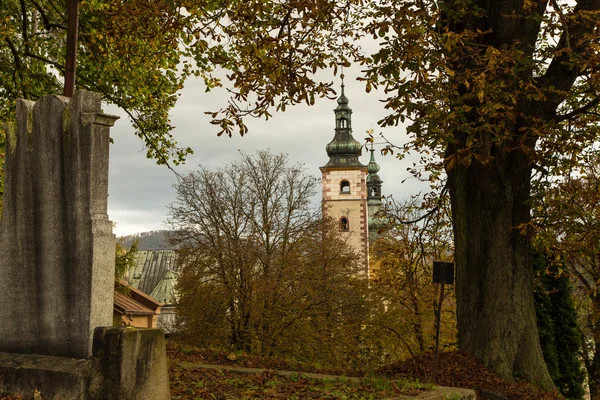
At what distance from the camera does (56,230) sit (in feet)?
21.1

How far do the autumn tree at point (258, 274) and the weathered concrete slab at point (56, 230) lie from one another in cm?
2043

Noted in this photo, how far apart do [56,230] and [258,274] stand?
2236 centimetres

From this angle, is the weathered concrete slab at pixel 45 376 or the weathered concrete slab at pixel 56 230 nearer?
the weathered concrete slab at pixel 45 376

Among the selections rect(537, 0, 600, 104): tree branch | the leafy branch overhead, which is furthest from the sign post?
rect(537, 0, 600, 104): tree branch

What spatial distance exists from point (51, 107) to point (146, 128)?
30.3ft

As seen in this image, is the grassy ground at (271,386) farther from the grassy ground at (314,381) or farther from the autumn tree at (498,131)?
the autumn tree at (498,131)

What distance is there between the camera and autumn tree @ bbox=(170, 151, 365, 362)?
90.9 feet

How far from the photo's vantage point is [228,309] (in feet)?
95.7

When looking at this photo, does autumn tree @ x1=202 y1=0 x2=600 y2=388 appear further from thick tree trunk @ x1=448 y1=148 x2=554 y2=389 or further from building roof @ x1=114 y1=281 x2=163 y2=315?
building roof @ x1=114 y1=281 x2=163 y2=315

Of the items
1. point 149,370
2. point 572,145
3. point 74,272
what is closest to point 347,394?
point 149,370

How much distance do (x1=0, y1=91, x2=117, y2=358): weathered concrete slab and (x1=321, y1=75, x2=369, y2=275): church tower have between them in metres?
60.3

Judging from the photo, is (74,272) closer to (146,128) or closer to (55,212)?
(55,212)

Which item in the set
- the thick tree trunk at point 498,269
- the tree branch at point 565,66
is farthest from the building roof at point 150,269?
the tree branch at point 565,66

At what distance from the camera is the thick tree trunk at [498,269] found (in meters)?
9.91
